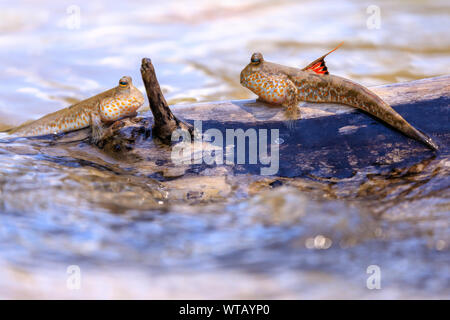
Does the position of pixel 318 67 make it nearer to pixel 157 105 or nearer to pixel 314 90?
pixel 314 90

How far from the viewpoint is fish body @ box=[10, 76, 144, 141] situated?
3.41m

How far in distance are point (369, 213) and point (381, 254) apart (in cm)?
35

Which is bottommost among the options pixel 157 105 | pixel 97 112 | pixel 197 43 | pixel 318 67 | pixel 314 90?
pixel 157 105

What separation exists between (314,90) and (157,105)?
3.87ft

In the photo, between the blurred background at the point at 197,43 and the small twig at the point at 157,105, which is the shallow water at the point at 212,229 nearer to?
the small twig at the point at 157,105

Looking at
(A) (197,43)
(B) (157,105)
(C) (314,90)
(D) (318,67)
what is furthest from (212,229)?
(A) (197,43)

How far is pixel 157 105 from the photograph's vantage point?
290cm

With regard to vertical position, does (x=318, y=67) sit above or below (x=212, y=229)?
above

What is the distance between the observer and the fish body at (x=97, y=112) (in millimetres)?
3412

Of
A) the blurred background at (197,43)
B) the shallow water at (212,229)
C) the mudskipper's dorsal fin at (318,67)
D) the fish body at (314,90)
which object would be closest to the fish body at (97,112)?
the shallow water at (212,229)

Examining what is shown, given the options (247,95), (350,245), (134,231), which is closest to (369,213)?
(350,245)

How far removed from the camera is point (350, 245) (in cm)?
205

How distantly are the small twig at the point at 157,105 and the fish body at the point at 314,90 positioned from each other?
854 millimetres
